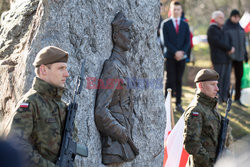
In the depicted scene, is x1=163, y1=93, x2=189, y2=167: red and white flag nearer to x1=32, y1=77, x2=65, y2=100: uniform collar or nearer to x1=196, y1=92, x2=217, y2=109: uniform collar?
x1=196, y1=92, x2=217, y2=109: uniform collar

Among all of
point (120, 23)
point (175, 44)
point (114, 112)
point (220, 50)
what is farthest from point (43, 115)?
point (220, 50)

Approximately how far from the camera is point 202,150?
491cm

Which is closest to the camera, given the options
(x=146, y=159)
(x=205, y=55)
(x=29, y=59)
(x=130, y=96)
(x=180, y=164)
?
(x=29, y=59)

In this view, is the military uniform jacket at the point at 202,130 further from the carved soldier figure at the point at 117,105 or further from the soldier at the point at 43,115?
the soldier at the point at 43,115

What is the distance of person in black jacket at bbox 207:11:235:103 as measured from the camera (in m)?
9.41

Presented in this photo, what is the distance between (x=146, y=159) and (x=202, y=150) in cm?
67

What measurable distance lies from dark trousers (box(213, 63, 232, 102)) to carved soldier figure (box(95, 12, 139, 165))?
5.13m

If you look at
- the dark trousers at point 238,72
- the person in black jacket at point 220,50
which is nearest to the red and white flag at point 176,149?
the person in black jacket at point 220,50

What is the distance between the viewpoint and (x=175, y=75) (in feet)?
28.6


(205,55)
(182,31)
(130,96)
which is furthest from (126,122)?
(205,55)

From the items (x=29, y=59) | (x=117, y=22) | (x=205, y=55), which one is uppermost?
(x=117, y=22)

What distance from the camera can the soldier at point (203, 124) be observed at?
4.93 metres

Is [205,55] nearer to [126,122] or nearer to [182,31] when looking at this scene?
[182,31]

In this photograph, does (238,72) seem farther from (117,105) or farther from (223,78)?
(117,105)
